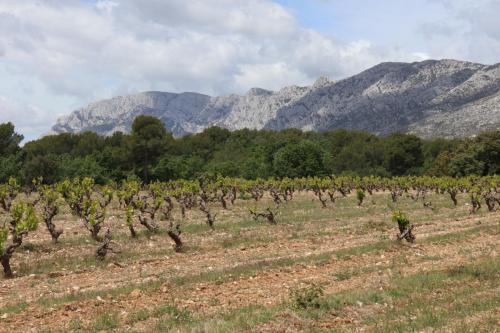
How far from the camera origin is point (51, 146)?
97438 mm

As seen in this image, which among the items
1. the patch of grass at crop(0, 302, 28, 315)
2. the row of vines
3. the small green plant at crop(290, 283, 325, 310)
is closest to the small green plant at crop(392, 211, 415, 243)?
the row of vines

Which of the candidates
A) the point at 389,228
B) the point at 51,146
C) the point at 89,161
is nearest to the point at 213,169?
the point at 89,161

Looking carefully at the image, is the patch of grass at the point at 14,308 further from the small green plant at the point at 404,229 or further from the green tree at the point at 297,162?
the green tree at the point at 297,162

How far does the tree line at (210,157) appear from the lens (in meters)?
74.4

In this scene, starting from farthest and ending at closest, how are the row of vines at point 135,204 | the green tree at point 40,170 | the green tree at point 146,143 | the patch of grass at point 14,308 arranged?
the green tree at point 146,143
the green tree at point 40,170
the row of vines at point 135,204
the patch of grass at point 14,308

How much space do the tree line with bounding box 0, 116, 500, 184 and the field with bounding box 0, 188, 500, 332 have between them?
5045cm

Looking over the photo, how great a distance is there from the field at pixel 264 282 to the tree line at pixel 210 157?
50.5 metres

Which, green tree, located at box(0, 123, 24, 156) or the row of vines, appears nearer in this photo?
the row of vines

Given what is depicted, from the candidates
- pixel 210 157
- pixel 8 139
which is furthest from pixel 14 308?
pixel 210 157

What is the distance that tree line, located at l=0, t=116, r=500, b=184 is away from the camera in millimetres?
74375

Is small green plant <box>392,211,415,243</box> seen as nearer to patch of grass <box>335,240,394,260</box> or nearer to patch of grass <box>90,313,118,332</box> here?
patch of grass <box>335,240,394,260</box>

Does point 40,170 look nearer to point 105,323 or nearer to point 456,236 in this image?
point 456,236

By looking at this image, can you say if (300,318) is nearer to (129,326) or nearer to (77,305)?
(129,326)

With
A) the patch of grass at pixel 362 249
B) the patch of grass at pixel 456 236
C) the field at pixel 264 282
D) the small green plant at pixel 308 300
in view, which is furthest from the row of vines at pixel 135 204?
the small green plant at pixel 308 300
